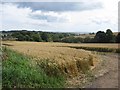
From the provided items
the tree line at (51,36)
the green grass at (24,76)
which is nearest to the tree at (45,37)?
the tree line at (51,36)

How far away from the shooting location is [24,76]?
1465 centimetres

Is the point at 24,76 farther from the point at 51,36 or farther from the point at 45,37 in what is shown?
the point at 51,36

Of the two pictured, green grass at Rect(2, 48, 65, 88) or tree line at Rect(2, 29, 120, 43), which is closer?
green grass at Rect(2, 48, 65, 88)

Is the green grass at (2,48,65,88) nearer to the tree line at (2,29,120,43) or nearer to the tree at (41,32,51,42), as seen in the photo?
the tree line at (2,29,120,43)

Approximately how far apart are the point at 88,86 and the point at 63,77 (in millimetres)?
1692

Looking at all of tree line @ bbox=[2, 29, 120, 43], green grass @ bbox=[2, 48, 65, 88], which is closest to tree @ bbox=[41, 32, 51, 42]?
tree line @ bbox=[2, 29, 120, 43]

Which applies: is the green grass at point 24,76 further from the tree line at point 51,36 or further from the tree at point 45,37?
the tree at point 45,37

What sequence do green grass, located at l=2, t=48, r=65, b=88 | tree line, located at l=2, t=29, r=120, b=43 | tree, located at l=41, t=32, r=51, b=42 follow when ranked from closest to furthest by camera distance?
green grass, located at l=2, t=48, r=65, b=88, tree line, located at l=2, t=29, r=120, b=43, tree, located at l=41, t=32, r=51, b=42

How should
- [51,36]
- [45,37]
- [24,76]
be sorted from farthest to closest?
[51,36] < [45,37] < [24,76]

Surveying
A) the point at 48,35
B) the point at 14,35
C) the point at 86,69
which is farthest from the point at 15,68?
the point at 48,35

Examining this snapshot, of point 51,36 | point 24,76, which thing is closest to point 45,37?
point 51,36

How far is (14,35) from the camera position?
66000mm

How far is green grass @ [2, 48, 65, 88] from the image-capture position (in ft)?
45.5

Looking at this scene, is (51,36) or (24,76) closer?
(24,76)
